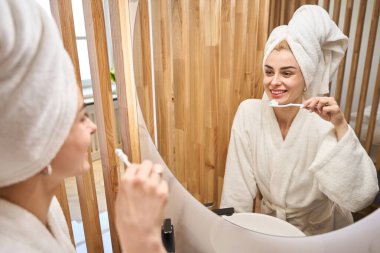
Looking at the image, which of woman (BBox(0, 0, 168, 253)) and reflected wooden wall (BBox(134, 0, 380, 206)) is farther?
reflected wooden wall (BBox(134, 0, 380, 206))

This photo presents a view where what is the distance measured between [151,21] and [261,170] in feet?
1.76

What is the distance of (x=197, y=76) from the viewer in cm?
79

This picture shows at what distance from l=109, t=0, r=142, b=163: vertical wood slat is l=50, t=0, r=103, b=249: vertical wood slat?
0.11 m

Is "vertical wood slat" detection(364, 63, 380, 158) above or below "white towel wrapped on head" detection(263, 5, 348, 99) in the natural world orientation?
below

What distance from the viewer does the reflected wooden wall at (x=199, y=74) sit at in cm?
70

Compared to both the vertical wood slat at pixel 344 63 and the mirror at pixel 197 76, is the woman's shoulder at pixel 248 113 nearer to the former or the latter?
the mirror at pixel 197 76

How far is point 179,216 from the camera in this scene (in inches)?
32.9

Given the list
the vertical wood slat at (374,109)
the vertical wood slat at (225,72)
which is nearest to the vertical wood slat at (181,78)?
the vertical wood slat at (225,72)

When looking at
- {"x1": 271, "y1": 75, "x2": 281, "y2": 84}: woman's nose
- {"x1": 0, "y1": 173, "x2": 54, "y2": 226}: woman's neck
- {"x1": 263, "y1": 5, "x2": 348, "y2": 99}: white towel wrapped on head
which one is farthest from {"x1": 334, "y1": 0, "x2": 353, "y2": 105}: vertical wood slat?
{"x1": 0, "y1": 173, "x2": 54, "y2": 226}: woman's neck

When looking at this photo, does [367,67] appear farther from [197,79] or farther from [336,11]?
[197,79]

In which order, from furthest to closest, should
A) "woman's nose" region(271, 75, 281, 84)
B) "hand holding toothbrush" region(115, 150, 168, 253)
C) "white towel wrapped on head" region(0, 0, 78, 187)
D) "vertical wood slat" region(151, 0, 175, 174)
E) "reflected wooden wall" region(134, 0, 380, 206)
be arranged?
"vertical wood slat" region(151, 0, 175, 174), "reflected wooden wall" region(134, 0, 380, 206), "woman's nose" region(271, 75, 281, 84), "hand holding toothbrush" region(115, 150, 168, 253), "white towel wrapped on head" region(0, 0, 78, 187)

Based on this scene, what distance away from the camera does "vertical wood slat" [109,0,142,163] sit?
743 millimetres

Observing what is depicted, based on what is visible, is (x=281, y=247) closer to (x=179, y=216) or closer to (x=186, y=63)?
(x=179, y=216)

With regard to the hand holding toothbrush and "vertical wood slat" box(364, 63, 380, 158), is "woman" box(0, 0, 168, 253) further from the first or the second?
"vertical wood slat" box(364, 63, 380, 158)
